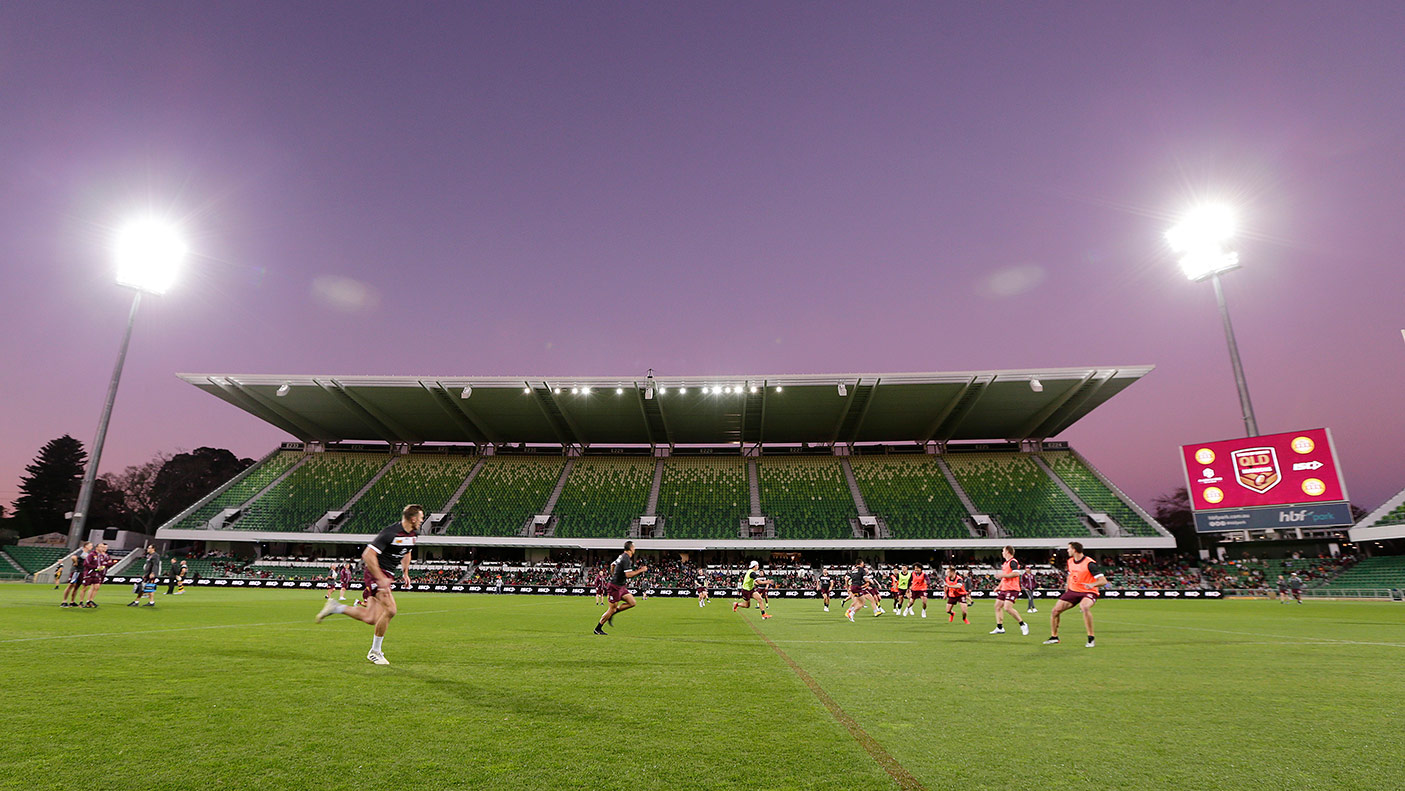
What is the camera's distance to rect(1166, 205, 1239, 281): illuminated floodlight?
37.0 m

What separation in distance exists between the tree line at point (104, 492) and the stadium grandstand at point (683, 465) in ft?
113

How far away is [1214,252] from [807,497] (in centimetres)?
3057

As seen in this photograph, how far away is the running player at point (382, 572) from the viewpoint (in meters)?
7.46

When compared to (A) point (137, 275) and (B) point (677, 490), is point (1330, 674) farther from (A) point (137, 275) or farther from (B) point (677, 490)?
(A) point (137, 275)

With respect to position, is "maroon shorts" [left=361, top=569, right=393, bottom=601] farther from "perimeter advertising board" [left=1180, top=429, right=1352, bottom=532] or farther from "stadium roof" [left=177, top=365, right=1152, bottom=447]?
"perimeter advertising board" [left=1180, top=429, right=1352, bottom=532]

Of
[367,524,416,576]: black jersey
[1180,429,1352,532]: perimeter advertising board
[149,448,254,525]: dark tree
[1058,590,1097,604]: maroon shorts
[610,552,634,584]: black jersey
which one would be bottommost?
[1058,590,1097,604]: maroon shorts

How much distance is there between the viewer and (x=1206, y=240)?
37.2 m

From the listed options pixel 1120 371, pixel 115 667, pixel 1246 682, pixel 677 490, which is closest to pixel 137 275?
pixel 677 490

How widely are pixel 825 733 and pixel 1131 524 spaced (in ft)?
154

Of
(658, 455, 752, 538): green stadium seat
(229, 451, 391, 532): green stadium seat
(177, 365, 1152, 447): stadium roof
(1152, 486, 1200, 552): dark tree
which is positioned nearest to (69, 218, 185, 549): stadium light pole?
(177, 365, 1152, 447): stadium roof

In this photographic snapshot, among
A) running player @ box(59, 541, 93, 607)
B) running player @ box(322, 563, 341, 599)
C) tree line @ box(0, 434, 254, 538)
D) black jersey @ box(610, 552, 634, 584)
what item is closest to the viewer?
black jersey @ box(610, 552, 634, 584)

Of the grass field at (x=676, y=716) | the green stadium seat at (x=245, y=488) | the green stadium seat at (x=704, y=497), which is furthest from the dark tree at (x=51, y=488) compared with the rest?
the grass field at (x=676, y=716)

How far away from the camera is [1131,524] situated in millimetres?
41562

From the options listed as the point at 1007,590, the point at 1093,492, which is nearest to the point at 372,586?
the point at 1007,590
